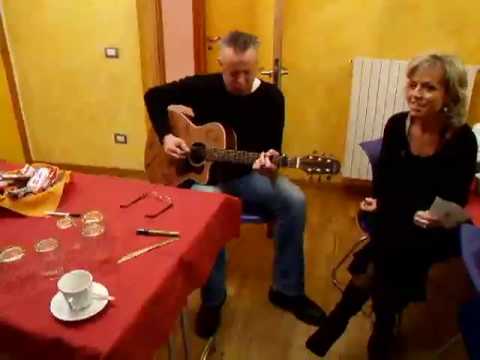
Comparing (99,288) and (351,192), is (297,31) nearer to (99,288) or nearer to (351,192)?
(351,192)

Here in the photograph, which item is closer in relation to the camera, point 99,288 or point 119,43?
point 99,288

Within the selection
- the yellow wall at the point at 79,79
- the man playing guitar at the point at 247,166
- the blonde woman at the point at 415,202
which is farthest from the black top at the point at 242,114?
the yellow wall at the point at 79,79

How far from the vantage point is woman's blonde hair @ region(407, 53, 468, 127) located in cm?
170

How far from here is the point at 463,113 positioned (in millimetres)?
1736

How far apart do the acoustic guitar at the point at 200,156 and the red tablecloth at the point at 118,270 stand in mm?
393

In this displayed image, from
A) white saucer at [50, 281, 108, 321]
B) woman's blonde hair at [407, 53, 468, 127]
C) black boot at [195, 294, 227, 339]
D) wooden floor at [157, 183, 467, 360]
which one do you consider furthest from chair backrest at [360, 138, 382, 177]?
white saucer at [50, 281, 108, 321]

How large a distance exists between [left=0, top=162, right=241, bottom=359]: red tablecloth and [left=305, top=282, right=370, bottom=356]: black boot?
1.63 feet

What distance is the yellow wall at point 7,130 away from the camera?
3.31 m

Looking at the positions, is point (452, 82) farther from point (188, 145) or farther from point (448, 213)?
point (188, 145)

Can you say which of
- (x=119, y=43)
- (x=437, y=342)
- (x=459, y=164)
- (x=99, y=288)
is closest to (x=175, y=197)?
(x=99, y=288)

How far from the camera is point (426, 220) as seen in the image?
5.63 feet

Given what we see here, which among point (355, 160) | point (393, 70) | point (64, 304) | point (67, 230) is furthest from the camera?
point (355, 160)

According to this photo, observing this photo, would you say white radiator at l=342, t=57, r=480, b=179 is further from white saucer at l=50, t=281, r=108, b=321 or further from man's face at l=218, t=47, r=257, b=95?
white saucer at l=50, t=281, r=108, b=321

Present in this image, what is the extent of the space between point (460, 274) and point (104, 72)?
8.12 ft
